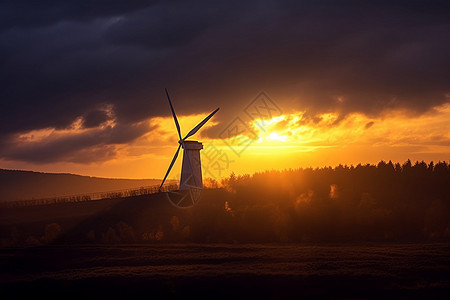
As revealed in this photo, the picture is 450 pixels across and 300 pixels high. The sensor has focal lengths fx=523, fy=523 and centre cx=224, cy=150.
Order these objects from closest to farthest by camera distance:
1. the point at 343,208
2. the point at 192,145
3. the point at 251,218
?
the point at 251,218 < the point at 343,208 < the point at 192,145

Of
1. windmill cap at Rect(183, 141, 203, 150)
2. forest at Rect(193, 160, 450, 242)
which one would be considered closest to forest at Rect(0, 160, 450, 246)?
forest at Rect(193, 160, 450, 242)

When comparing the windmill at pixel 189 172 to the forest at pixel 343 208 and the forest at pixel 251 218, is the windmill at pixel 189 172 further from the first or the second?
the forest at pixel 343 208

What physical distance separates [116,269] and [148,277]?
301 inches

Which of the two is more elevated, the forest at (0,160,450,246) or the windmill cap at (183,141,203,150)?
the windmill cap at (183,141,203,150)

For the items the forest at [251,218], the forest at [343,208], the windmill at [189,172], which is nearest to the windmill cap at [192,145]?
the windmill at [189,172]

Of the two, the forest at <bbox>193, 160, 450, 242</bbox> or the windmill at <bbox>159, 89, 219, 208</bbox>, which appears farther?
the windmill at <bbox>159, 89, 219, 208</bbox>

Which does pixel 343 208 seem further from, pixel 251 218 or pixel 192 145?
pixel 192 145

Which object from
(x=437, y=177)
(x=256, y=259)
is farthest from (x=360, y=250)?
(x=437, y=177)

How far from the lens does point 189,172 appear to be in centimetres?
13038

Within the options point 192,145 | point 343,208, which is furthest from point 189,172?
point 343,208

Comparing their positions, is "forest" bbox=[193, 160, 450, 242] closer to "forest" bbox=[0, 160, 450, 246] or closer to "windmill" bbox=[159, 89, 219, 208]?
"forest" bbox=[0, 160, 450, 246]

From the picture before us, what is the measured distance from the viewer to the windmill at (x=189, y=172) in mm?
127312

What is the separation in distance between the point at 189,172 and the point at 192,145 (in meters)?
7.45

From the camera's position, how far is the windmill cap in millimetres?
126312
